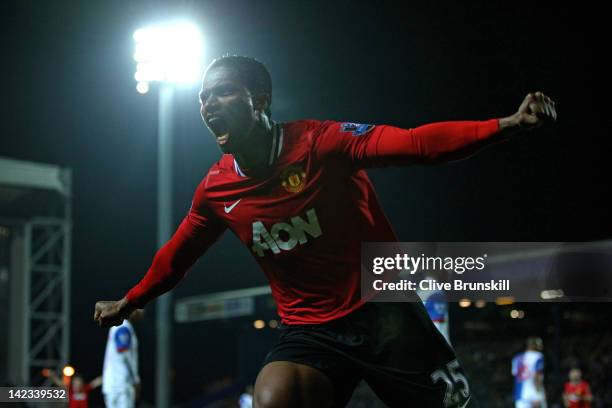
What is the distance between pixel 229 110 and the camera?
3.60m

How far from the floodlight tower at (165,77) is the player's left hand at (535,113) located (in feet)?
20.9

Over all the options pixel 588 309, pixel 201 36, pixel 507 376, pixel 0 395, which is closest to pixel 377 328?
pixel 0 395

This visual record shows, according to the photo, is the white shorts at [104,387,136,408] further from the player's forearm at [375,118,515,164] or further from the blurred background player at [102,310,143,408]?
the player's forearm at [375,118,515,164]

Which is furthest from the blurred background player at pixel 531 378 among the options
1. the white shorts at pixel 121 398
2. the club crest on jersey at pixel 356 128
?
the club crest on jersey at pixel 356 128

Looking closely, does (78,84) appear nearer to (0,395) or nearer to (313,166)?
(0,395)

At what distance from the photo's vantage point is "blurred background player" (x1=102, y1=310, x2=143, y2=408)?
973 cm

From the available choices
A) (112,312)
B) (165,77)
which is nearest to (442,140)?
(112,312)

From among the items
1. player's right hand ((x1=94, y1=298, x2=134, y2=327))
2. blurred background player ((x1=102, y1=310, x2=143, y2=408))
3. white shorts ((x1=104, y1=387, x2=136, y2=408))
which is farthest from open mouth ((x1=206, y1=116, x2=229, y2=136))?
white shorts ((x1=104, y1=387, x2=136, y2=408))

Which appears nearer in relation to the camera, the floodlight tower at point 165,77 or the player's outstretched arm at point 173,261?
the player's outstretched arm at point 173,261

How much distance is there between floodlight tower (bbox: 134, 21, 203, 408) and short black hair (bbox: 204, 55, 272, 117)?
545 centimetres

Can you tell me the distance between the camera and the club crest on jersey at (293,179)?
11.6 feet

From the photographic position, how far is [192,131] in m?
15.7

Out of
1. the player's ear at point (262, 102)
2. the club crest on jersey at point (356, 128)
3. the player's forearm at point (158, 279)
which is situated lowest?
the player's forearm at point (158, 279)

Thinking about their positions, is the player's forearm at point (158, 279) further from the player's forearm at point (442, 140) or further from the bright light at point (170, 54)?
the bright light at point (170, 54)
